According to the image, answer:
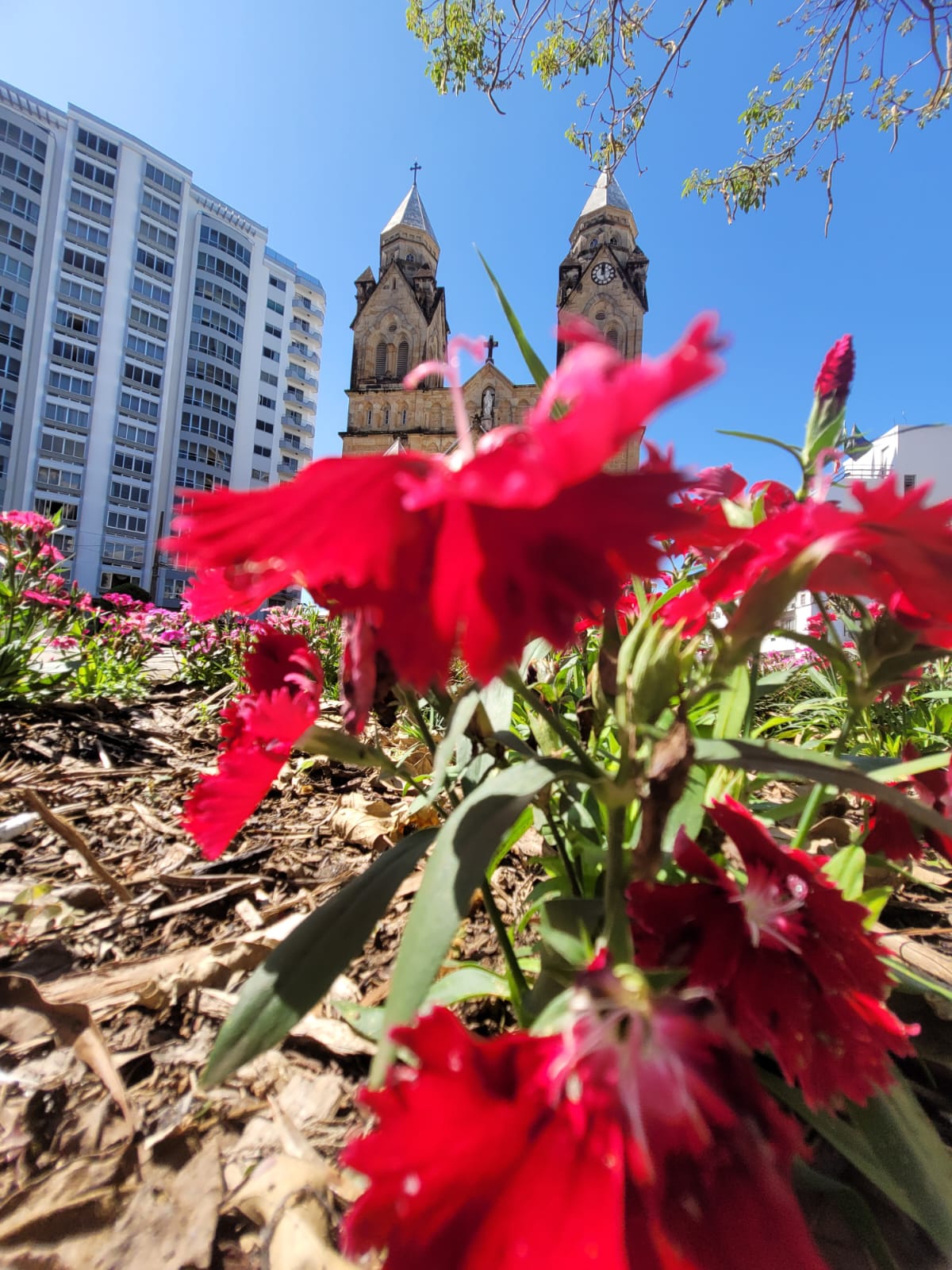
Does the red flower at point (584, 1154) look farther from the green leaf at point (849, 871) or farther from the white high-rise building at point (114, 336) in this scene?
the white high-rise building at point (114, 336)

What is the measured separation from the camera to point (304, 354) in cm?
3550

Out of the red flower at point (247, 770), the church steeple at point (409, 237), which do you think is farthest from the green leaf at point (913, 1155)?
the church steeple at point (409, 237)

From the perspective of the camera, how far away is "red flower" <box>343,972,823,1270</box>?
27cm

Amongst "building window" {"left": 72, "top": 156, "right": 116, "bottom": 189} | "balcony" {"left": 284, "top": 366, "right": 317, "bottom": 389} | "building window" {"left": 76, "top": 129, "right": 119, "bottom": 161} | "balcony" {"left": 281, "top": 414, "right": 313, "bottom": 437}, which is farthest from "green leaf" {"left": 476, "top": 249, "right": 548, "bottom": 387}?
"building window" {"left": 76, "top": 129, "right": 119, "bottom": 161}

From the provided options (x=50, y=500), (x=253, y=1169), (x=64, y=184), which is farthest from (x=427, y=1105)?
(x=64, y=184)

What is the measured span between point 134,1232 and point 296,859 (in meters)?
0.68

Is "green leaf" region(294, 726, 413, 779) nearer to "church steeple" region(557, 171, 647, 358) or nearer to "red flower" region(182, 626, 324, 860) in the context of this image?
"red flower" region(182, 626, 324, 860)

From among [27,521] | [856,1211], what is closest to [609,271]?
[27,521]

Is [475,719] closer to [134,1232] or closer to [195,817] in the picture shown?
[195,817]

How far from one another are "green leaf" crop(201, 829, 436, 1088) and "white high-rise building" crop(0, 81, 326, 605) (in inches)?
1183

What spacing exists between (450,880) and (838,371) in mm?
541

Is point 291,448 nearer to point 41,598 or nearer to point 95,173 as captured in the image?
point 95,173

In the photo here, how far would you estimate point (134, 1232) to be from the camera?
18.4 inches

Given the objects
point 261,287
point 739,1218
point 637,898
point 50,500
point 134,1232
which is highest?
point 261,287
